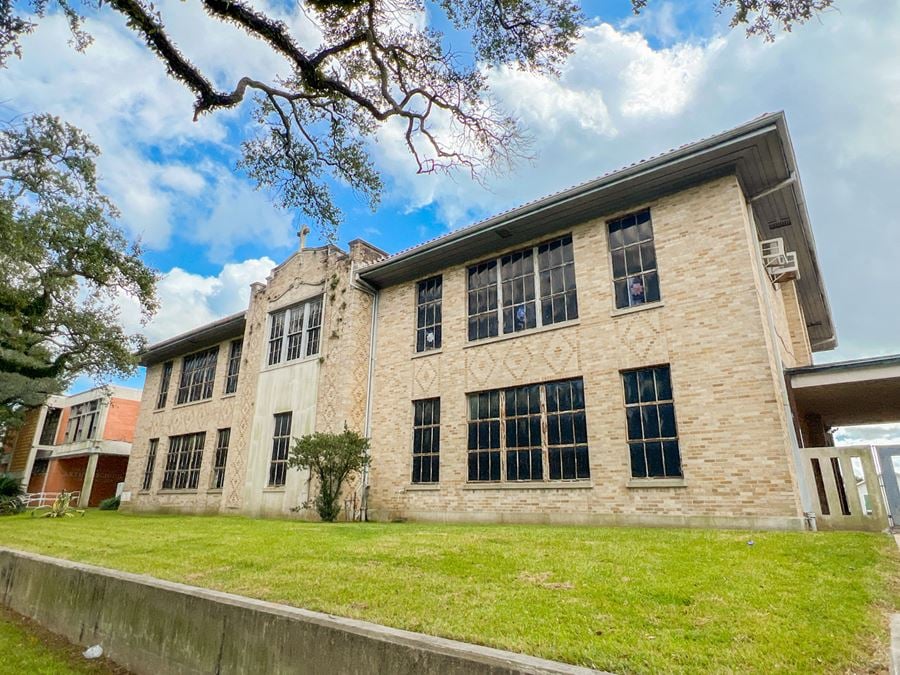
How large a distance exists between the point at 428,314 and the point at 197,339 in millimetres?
12094

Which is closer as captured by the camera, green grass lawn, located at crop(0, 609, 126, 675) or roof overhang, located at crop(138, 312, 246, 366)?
green grass lawn, located at crop(0, 609, 126, 675)

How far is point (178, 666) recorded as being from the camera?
186 inches

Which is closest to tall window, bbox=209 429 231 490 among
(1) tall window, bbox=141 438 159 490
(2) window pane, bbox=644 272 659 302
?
(1) tall window, bbox=141 438 159 490

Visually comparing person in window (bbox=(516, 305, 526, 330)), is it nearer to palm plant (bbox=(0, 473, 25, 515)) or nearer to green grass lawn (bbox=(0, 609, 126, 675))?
green grass lawn (bbox=(0, 609, 126, 675))

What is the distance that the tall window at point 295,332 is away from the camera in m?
17.0

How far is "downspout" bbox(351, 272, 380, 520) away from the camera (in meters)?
14.4

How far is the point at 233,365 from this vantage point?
2102cm

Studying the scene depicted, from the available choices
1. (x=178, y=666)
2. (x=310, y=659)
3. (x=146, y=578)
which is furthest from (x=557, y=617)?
(x=146, y=578)

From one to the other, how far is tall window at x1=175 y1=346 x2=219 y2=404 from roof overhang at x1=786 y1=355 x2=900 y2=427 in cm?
2012

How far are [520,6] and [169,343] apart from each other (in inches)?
801

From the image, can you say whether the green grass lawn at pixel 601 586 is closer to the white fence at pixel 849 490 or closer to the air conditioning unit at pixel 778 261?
the white fence at pixel 849 490

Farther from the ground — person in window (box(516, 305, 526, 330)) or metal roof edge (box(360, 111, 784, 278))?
metal roof edge (box(360, 111, 784, 278))

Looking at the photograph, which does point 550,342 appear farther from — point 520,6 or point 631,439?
point 520,6

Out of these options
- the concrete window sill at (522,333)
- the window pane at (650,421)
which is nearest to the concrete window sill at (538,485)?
the window pane at (650,421)
